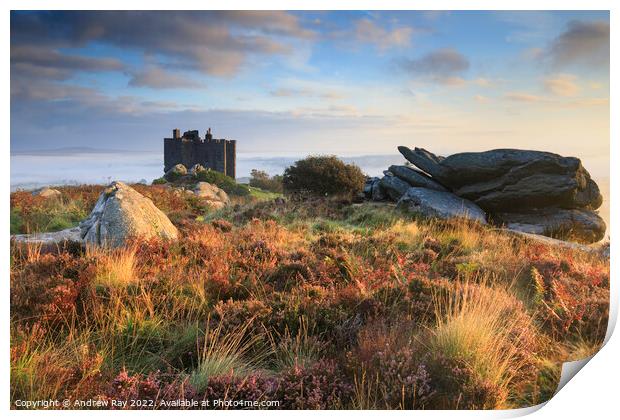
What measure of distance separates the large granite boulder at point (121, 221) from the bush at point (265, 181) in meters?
7.65

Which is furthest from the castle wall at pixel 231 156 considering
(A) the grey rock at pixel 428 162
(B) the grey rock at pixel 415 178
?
(B) the grey rock at pixel 415 178

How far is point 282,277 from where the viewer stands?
6.42 meters

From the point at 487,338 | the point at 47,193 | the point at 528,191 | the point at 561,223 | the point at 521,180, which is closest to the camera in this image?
the point at 487,338

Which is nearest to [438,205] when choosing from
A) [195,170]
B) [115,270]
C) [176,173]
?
[195,170]

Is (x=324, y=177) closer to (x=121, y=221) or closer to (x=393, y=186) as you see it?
(x=393, y=186)

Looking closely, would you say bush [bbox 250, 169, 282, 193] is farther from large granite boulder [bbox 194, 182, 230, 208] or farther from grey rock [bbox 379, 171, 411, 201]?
grey rock [bbox 379, 171, 411, 201]

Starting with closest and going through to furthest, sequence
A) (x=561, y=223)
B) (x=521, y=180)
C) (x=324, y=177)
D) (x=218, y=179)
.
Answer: (x=218, y=179), (x=561, y=223), (x=521, y=180), (x=324, y=177)

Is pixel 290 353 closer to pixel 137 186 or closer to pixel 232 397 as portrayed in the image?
pixel 232 397

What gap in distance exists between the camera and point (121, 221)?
8.00 m

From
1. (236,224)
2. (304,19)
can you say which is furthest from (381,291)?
(236,224)

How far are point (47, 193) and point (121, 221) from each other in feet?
4.92
